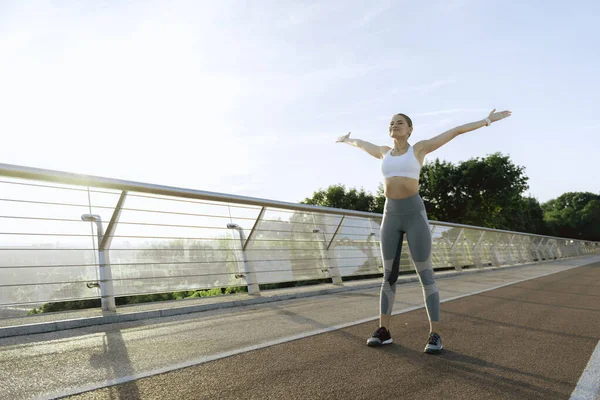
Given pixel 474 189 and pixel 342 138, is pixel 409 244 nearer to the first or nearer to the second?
pixel 342 138

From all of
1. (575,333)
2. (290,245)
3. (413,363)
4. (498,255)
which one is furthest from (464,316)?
(498,255)

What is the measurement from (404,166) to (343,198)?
216 ft

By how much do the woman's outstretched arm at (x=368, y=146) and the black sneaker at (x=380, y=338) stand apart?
1560 mm

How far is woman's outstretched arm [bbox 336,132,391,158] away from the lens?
4781 millimetres

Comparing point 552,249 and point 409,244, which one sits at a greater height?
point 409,244

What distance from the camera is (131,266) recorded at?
20.1ft

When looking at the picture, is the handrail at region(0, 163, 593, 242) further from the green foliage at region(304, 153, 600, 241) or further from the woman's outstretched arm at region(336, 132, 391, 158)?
the green foliage at region(304, 153, 600, 241)

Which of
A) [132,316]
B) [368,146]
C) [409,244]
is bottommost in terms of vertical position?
[132,316]

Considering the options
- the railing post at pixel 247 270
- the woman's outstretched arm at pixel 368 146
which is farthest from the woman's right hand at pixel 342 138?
the railing post at pixel 247 270

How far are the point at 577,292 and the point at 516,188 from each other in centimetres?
4046

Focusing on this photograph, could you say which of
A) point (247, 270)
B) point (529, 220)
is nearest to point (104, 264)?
point (247, 270)

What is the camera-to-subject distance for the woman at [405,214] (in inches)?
171

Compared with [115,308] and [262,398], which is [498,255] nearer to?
[115,308]

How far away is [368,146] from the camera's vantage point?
500 cm
